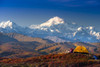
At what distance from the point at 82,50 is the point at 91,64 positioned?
2432 cm

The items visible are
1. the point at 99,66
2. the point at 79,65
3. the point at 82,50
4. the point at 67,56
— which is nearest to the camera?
the point at 99,66

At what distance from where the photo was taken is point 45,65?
3922 cm

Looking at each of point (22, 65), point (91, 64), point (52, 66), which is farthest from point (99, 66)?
point (22, 65)

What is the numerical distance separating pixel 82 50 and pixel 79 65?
2567cm

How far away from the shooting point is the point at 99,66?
36.5 metres

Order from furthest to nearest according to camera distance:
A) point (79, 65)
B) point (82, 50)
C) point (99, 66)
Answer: point (82, 50) < point (79, 65) < point (99, 66)

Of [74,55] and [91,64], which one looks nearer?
[91,64]

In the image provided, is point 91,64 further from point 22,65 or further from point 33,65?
point 22,65

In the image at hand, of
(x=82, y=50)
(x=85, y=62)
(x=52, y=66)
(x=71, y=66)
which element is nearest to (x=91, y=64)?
(x=85, y=62)

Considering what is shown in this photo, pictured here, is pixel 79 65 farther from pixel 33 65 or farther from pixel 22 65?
pixel 22 65

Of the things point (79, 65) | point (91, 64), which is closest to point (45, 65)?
point (79, 65)

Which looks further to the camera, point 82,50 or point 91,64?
point 82,50

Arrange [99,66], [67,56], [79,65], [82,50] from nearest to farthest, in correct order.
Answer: [99,66]
[79,65]
[67,56]
[82,50]

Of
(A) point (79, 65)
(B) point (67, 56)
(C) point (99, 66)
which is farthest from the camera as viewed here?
(B) point (67, 56)
